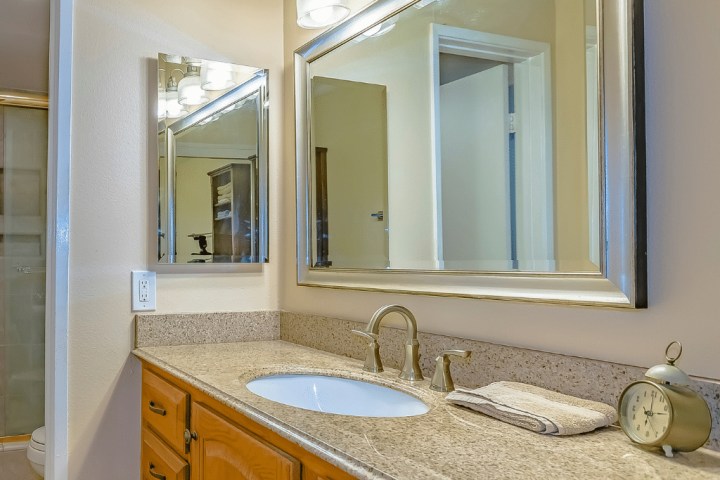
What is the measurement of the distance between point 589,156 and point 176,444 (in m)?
1.18

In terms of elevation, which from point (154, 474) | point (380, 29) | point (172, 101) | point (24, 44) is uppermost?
point (24, 44)

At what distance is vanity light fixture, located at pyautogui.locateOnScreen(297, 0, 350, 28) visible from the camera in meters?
1.72

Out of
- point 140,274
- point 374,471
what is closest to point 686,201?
point 374,471

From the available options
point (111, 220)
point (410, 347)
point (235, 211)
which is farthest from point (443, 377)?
point (111, 220)

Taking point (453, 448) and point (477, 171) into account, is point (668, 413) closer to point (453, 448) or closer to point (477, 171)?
point (453, 448)

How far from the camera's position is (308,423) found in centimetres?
98

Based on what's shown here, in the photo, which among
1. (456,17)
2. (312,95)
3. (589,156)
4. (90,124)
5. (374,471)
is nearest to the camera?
(374,471)

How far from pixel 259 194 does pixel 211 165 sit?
0.18m

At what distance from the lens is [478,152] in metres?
1.31

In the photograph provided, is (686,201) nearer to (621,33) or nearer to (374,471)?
(621,33)

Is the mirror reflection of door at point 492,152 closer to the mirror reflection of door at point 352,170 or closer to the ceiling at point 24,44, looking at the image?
the mirror reflection of door at point 352,170

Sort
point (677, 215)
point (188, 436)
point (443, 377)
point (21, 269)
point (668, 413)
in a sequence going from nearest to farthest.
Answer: point (668, 413), point (677, 215), point (443, 377), point (188, 436), point (21, 269)

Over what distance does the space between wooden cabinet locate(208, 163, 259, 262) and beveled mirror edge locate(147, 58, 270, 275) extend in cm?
3

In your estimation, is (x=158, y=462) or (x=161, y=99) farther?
(x=161, y=99)
